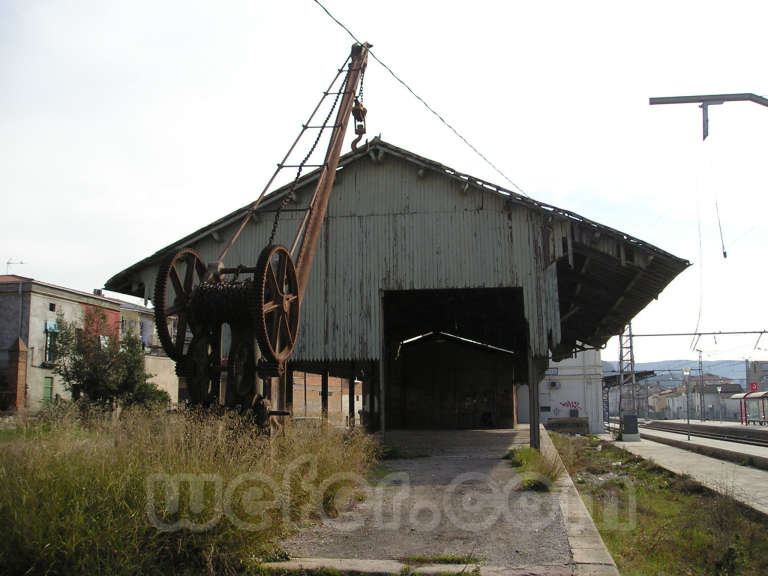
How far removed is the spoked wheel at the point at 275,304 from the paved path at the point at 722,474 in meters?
7.21

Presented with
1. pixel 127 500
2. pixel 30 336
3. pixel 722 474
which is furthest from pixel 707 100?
pixel 30 336

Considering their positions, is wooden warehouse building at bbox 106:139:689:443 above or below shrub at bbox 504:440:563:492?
above

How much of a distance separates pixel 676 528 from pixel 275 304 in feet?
21.2

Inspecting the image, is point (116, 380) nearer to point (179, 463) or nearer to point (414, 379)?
point (414, 379)

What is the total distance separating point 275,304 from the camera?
9062 mm

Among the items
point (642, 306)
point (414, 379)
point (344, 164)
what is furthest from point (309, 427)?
point (414, 379)

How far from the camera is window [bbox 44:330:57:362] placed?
32938mm

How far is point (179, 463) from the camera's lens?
5336 mm

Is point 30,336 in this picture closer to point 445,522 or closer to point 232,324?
point 232,324

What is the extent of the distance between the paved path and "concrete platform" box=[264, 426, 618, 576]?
141 inches

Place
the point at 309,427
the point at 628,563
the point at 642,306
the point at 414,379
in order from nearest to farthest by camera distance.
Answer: the point at 628,563
the point at 309,427
the point at 642,306
the point at 414,379

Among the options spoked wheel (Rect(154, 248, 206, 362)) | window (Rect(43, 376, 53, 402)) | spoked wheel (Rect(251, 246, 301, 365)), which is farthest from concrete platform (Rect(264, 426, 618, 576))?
window (Rect(43, 376, 53, 402))

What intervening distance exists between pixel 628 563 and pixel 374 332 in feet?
26.1

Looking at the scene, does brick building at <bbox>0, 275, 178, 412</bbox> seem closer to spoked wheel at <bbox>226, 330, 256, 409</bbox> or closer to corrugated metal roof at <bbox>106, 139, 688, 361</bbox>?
corrugated metal roof at <bbox>106, 139, 688, 361</bbox>
